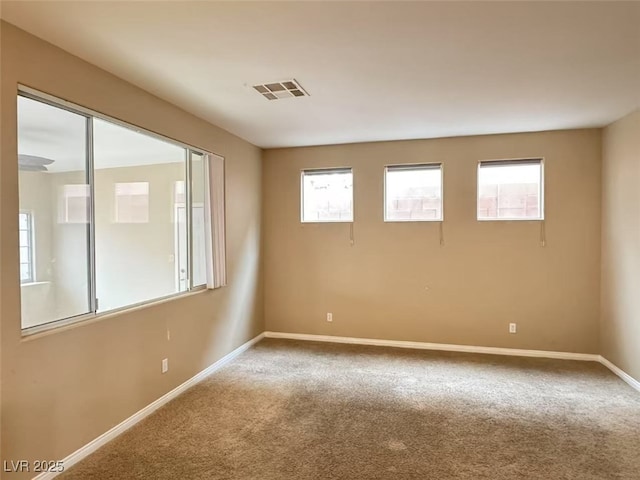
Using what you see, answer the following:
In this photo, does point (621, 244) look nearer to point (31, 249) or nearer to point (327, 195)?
point (327, 195)

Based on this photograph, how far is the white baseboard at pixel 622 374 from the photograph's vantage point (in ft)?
11.5

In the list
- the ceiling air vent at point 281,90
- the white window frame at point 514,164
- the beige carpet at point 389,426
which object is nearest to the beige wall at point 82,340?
the beige carpet at point 389,426

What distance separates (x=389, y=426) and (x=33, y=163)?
123 inches

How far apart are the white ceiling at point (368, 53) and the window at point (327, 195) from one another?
1.37 metres

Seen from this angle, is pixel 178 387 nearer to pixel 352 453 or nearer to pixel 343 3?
pixel 352 453

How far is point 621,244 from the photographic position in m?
3.80

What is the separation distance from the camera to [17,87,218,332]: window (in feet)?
7.65

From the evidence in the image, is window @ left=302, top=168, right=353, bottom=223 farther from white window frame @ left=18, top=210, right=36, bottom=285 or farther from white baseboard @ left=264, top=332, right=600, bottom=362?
white window frame @ left=18, top=210, right=36, bottom=285

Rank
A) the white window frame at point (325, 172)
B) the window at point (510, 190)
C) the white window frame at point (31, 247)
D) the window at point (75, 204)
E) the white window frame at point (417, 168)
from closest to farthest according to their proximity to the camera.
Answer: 1. the white window frame at point (31, 247)
2. the window at point (75, 204)
3. the window at point (510, 190)
4. the white window frame at point (417, 168)
5. the white window frame at point (325, 172)

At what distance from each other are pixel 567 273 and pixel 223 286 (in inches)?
161

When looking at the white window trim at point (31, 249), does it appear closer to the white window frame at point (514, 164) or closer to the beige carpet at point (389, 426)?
the beige carpet at point (389, 426)

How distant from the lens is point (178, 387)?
136 inches

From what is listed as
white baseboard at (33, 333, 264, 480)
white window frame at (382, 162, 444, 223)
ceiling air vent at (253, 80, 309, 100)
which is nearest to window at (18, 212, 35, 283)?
white baseboard at (33, 333, 264, 480)

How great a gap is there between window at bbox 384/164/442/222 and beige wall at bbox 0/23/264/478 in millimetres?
2216
